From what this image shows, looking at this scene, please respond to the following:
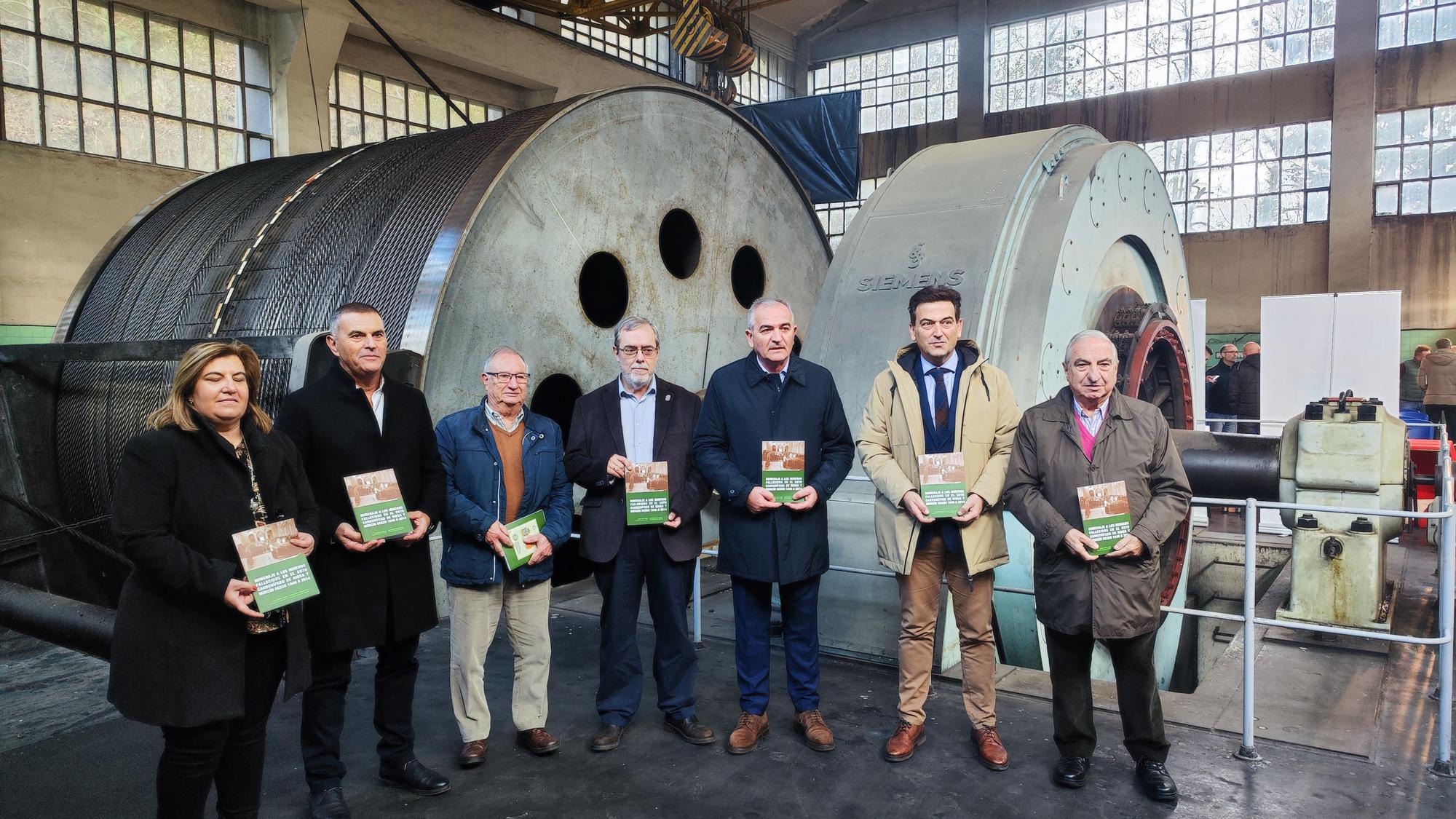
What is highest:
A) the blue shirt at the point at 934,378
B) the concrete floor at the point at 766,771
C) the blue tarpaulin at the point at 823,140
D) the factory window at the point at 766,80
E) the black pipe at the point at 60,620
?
the factory window at the point at 766,80

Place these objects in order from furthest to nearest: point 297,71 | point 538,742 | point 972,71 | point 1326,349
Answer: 1. point 972,71
2. point 297,71
3. point 1326,349
4. point 538,742

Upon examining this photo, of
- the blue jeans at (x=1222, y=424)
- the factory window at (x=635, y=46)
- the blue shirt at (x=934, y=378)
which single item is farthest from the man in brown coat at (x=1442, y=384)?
the factory window at (x=635, y=46)

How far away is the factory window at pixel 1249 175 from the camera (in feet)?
56.5

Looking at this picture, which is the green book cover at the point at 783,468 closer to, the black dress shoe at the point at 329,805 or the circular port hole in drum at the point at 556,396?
the black dress shoe at the point at 329,805

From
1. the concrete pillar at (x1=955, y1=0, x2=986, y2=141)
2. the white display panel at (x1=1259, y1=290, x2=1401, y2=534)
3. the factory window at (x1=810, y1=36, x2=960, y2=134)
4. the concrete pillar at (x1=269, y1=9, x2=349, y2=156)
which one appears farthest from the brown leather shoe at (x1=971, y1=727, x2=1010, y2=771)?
the factory window at (x1=810, y1=36, x2=960, y2=134)

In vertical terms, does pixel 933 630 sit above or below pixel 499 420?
below

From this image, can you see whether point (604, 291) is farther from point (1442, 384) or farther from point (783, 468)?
point (1442, 384)

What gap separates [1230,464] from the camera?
4.76 meters

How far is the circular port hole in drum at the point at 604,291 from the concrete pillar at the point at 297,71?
727 centimetres

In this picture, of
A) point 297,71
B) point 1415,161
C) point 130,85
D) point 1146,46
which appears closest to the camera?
point 130,85

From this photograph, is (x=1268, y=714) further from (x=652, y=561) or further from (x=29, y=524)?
(x=29, y=524)

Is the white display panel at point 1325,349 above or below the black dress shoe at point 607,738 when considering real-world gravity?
above

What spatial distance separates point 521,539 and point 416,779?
76 cm

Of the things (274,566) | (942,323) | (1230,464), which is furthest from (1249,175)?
(274,566)
